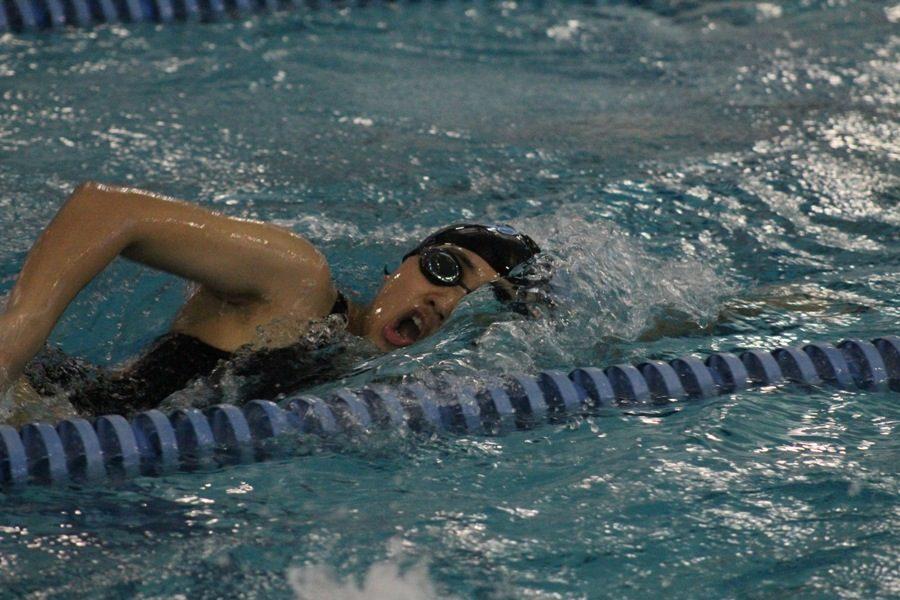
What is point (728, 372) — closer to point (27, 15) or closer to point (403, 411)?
point (403, 411)

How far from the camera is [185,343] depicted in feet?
8.79

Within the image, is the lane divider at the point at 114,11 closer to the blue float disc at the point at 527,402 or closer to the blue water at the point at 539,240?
the blue water at the point at 539,240

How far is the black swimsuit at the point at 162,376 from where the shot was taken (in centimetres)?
265

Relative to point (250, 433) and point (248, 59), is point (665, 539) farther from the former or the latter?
point (248, 59)

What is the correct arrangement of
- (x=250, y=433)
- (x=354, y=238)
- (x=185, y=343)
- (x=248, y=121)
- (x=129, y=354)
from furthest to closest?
(x=248, y=121) → (x=354, y=238) → (x=129, y=354) → (x=185, y=343) → (x=250, y=433)

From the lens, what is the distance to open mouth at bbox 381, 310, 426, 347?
9.41ft

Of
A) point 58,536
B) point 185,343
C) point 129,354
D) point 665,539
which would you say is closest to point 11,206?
point 129,354

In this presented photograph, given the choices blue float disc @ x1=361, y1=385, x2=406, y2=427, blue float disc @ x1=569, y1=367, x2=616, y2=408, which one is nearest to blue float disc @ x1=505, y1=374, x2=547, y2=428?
blue float disc @ x1=569, y1=367, x2=616, y2=408

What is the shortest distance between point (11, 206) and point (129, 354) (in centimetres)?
91

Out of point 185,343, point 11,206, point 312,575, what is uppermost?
point 11,206

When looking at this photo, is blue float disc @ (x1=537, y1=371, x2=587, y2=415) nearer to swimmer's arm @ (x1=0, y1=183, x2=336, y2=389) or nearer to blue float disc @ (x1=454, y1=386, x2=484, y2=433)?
blue float disc @ (x1=454, y1=386, x2=484, y2=433)

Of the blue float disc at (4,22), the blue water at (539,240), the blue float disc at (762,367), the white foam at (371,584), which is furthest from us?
the blue float disc at (4,22)


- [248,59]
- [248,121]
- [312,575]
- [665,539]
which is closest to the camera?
[312,575]

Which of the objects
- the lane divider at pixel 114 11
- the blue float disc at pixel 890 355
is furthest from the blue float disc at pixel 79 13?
the blue float disc at pixel 890 355
